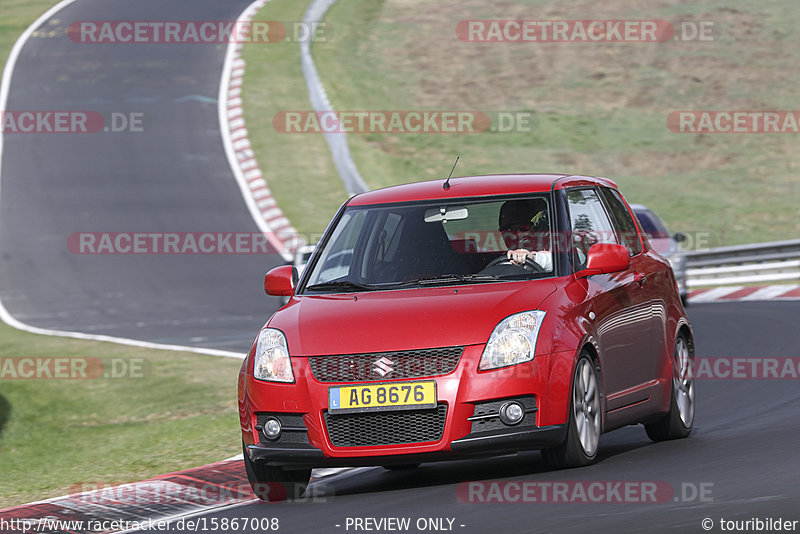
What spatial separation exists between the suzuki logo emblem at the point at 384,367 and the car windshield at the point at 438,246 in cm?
85

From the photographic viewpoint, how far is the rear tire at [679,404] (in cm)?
888

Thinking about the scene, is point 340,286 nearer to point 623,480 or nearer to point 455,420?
point 455,420

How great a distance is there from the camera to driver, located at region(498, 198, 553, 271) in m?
7.86

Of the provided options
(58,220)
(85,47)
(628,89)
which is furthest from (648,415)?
(85,47)

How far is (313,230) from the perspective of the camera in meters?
26.0

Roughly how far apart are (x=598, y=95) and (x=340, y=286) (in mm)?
28909

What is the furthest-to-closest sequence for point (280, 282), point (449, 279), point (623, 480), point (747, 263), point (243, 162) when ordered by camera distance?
point (243, 162)
point (747, 263)
point (280, 282)
point (449, 279)
point (623, 480)

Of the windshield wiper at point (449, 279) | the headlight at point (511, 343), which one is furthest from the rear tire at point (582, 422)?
the windshield wiper at point (449, 279)

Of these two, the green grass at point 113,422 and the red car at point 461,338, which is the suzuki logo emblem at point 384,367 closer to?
the red car at point 461,338

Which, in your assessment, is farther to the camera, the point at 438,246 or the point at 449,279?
the point at 438,246

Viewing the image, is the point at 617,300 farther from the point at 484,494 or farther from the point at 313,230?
the point at 313,230

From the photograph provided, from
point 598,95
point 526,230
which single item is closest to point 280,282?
point 526,230

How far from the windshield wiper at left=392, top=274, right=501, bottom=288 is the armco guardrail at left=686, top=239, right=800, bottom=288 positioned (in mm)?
17054

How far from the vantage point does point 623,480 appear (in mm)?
7035
